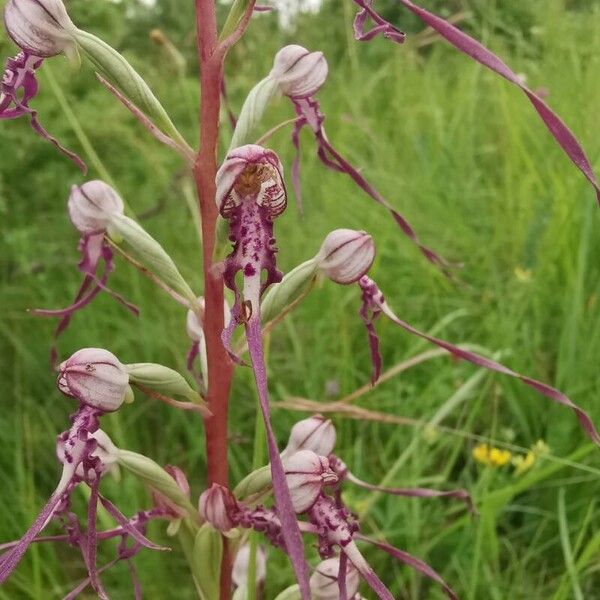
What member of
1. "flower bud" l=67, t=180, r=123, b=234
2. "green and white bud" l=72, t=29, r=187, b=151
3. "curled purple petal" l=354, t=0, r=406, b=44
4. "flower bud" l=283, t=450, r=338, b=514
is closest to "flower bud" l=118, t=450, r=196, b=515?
"flower bud" l=283, t=450, r=338, b=514

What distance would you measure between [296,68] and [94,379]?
0.43 meters

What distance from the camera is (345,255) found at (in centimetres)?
102

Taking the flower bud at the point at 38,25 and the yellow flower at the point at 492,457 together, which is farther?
the yellow flower at the point at 492,457

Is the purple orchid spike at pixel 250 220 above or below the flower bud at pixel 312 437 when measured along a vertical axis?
above

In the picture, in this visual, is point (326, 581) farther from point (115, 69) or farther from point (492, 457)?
point (115, 69)

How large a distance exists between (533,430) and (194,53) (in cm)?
270

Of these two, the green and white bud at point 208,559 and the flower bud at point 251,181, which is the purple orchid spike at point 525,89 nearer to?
the flower bud at point 251,181

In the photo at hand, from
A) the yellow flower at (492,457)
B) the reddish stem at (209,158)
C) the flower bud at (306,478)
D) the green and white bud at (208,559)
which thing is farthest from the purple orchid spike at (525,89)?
the yellow flower at (492,457)

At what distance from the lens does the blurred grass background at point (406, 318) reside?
1.50 m

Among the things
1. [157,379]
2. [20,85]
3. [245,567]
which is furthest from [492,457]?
[20,85]

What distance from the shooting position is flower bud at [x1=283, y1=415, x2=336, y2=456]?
41.9 inches

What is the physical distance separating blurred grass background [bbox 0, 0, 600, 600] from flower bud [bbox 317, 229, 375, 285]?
458 millimetres

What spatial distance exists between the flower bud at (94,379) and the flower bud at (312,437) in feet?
0.76

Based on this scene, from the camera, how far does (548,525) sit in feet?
5.06
